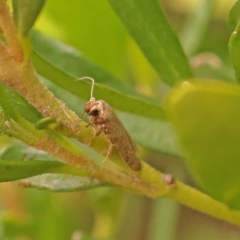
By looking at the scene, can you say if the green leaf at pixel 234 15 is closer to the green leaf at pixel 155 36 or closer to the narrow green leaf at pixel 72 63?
the green leaf at pixel 155 36

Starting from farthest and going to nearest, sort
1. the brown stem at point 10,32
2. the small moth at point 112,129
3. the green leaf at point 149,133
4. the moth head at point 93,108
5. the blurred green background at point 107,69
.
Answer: the blurred green background at point 107,69 → the green leaf at point 149,133 → the moth head at point 93,108 → the small moth at point 112,129 → the brown stem at point 10,32

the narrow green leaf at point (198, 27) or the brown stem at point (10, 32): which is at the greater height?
the narrow green leaf at point (198, 27)

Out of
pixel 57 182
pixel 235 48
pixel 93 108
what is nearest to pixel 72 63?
pixel 93 108

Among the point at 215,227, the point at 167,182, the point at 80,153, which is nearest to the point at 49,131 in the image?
the point at 80,153

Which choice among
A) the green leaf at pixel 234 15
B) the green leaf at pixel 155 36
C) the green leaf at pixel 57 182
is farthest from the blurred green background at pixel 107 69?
the green leaf at pixel 234 15

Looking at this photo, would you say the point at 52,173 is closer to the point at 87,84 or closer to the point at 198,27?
the point at 87,84

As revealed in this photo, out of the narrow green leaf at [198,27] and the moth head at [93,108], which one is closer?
the moth head at [93,108]
